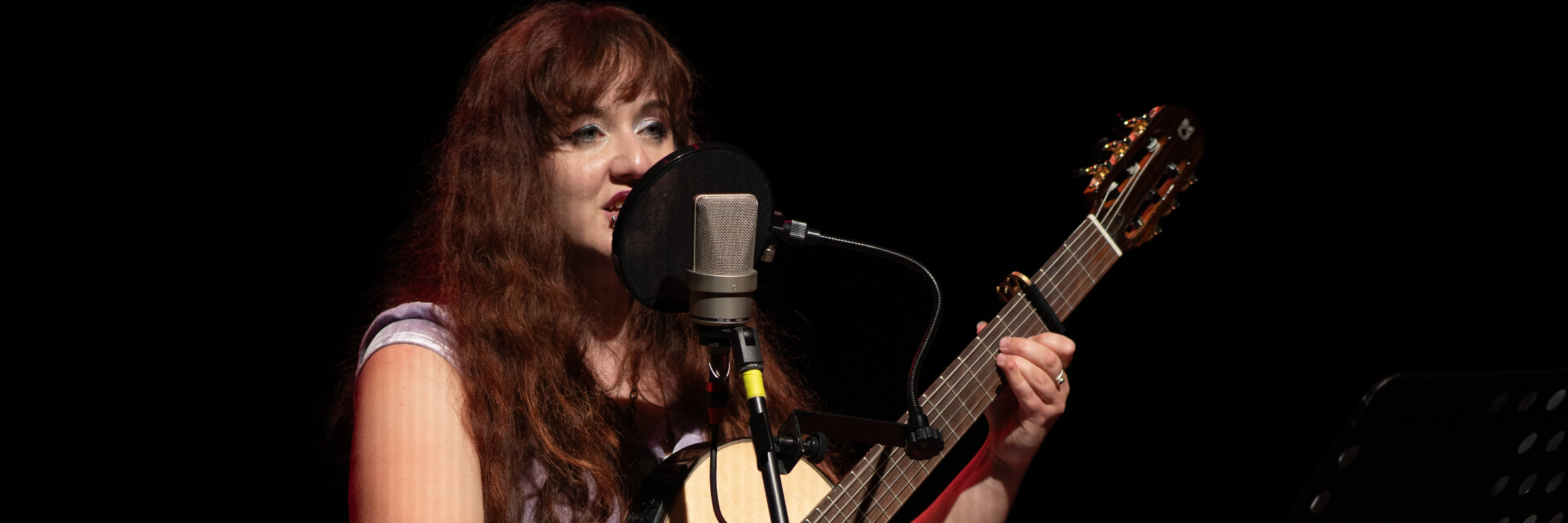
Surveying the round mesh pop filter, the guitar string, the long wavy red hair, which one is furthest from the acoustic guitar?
the round mesh pop filter

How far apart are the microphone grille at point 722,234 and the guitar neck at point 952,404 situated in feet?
1.71

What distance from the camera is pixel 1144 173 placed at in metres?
1.60

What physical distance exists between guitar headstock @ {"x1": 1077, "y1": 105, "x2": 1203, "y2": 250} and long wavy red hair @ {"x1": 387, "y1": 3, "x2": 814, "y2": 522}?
71 centimetres

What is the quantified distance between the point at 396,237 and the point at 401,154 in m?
0.51

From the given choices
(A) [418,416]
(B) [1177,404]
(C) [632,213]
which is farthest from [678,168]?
(B) [1177,404]

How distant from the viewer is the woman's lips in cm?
154

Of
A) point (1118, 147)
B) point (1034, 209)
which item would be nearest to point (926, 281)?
point (1118, 147)

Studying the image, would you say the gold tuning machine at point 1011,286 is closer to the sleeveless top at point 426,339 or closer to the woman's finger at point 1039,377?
the woman's finger at point 1039,377

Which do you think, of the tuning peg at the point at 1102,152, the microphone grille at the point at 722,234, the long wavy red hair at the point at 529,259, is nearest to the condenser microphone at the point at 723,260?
the microphone grille at the point at 722,234

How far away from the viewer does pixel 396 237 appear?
1804mm

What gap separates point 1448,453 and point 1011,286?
2.01 feet

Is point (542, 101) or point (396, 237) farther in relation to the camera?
point (396, 237)

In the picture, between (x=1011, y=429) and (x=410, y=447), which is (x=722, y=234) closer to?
(x=410, y=447)

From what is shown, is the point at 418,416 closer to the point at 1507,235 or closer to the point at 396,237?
the point at 396,237
